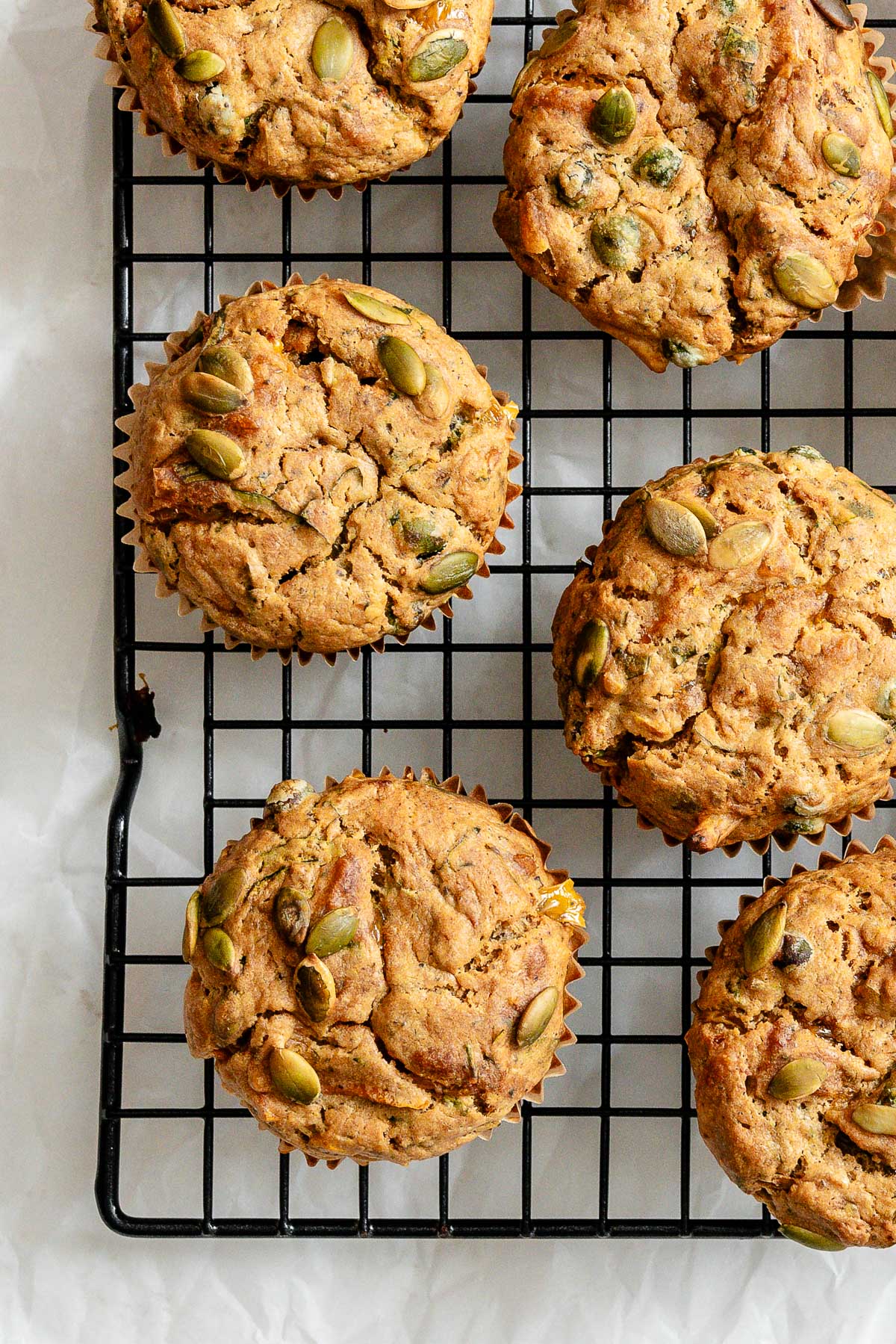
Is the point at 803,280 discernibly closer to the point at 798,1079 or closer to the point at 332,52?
the point at 332,52

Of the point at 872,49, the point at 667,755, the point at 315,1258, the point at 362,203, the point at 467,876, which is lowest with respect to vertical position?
the point at 315,1258

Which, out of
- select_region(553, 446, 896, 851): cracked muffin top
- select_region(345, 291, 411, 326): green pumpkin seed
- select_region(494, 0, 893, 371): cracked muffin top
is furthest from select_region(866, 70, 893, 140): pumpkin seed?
select_region(345, 291, 411, 326): green pumpkin seed

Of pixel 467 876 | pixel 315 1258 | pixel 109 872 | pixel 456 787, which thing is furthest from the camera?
pixel 315 1258

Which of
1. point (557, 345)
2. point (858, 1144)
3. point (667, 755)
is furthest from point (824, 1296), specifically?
point (557, 345)

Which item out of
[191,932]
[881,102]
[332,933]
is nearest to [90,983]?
[191,932]

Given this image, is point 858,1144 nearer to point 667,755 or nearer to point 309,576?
point 667,755

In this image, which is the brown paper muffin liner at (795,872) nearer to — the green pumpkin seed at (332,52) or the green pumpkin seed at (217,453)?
the green pumpkin seed at (217,453)
